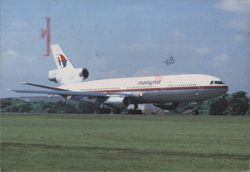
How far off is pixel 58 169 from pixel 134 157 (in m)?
2.67

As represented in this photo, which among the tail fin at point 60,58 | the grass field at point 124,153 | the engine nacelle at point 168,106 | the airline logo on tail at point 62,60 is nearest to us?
the grass field at point 124,153

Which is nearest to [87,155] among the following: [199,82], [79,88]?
[199,82]

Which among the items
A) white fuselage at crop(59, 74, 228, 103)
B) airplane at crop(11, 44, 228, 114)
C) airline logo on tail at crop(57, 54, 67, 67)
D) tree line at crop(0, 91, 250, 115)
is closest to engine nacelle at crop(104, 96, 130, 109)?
airplane at crop(11, 44, 228, 114)

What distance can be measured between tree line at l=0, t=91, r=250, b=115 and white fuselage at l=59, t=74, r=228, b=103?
14.1ft

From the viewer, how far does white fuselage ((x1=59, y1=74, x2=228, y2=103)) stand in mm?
62281

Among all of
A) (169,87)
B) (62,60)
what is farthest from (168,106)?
(62,60)

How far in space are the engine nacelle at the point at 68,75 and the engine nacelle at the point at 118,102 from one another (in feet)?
46.8

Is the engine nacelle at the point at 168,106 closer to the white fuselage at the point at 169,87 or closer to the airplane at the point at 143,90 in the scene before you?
the airplane at the point at 143,90

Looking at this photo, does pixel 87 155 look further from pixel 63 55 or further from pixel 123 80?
pixel 63 55

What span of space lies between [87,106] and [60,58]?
48.0 feet

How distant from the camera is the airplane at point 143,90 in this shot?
6256 centimetres

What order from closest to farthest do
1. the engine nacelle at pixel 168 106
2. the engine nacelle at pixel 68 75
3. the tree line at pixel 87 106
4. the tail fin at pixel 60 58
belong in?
the engine nacelle at pixel 168 106, the tree line at pixel 87 106, the engine nacelle at pixel 68 75, the tail fin at pixel 60 58

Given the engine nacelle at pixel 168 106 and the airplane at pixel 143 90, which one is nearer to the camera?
the airplane at pixel 143 90

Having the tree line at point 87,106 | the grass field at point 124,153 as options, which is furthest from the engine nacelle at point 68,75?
the grass field at point 124,153
